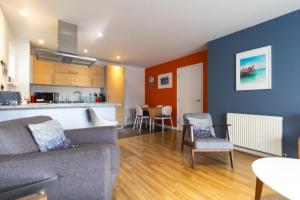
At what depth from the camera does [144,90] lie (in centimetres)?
685

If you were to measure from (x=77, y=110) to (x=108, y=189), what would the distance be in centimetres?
175

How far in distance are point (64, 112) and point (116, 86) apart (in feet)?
10.6

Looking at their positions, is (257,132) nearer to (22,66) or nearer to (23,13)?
(23,13)

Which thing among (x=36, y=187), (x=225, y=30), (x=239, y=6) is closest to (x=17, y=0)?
(x=36, y=187)

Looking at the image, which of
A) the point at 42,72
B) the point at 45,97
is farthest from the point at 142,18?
the point at 45,97

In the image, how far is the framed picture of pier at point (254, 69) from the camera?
109 inches

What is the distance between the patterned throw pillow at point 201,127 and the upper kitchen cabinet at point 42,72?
158 inches

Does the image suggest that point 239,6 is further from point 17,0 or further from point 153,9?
A: point 17,0

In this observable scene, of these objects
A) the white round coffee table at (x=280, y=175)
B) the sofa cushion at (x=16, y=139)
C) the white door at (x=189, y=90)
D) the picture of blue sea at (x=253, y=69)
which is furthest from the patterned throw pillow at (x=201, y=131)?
the sofa cushion at (x=16, y=139)

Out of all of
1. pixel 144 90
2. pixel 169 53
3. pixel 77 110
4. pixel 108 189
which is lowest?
pixel 108 189

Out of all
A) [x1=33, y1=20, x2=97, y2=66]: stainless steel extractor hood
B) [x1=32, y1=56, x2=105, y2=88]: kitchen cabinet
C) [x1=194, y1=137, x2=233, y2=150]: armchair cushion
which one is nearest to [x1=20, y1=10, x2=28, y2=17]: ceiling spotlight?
[x1=33, y1=20, x2=97, y2=66]: stainless steel extractor hood

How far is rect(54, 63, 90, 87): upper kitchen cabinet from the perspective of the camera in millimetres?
4711

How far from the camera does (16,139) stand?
4.12ft

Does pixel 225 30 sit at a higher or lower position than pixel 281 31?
higher
